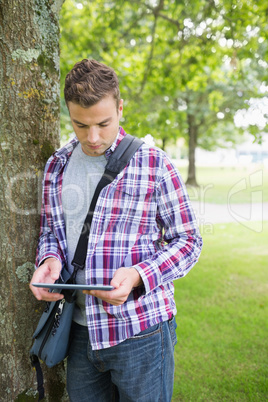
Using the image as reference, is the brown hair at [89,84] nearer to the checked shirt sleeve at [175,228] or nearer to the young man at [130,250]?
the young man at [130,250]

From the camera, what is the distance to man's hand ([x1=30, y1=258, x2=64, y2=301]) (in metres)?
1.55

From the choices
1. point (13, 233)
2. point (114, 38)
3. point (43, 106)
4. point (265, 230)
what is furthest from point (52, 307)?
point (265, 230)

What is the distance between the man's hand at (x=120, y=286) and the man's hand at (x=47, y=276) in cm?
23

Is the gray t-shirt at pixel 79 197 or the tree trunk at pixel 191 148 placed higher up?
the tree trunk at pixel 191 148

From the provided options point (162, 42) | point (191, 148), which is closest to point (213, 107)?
point (162, 42)

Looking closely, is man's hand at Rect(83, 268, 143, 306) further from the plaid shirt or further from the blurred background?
the blurred background

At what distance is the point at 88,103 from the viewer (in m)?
1.50

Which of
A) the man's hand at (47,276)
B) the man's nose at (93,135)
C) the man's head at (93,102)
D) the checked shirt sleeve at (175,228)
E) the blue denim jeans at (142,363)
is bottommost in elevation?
the blue denim jeans at (142,363)

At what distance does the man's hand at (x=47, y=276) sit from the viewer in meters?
1.55

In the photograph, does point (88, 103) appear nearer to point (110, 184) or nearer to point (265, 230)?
point (110, 184)

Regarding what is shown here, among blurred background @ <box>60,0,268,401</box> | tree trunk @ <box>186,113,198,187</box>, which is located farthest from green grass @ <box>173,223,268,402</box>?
tree trunk @ <box>186,113,198,187</box>

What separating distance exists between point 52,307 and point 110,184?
67 cm

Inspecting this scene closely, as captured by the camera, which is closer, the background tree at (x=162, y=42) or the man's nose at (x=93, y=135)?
the man's nose at (x=93, y=135)

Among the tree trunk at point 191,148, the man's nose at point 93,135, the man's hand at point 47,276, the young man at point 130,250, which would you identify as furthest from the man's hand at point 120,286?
the tree trunk at point 191,148
